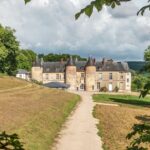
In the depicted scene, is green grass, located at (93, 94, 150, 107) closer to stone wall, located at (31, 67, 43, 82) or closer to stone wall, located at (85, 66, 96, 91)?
stone wall, located at (85, 66, 96, 91)

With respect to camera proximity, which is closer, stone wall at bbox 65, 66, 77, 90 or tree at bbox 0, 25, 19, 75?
tree at bbox 0, 25, 19, 75

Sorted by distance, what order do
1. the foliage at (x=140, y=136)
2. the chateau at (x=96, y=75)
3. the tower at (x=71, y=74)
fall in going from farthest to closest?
1. the tower at (x=71, y=74)
2. the chateau at (x=96, y=75)
3. the foliage at (x=140, y=136)

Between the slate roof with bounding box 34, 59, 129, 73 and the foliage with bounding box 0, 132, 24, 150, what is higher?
the slate roof with bounding box 34, 59, 129, 73

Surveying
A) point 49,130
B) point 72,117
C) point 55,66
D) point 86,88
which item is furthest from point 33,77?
point 49,130

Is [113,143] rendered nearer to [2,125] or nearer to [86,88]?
[2,125]

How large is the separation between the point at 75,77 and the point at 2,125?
92262 millimetres

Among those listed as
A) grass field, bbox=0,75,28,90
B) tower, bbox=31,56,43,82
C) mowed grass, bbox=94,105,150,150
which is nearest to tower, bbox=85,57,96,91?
tower, bbox=31,56,43,82

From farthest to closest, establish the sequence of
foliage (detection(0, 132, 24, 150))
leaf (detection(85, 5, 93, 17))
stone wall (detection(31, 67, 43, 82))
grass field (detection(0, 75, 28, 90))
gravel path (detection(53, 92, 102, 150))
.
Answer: stone wall (detection(31, 67, 43, 82)) → grass field (detection(0, 75, 28, 90)) → gravel path (detection(53, 92, 102, 150)) → foliage (detection(0, 132, 24, 150)) → leaf (detection(85, 5, 93, 17))

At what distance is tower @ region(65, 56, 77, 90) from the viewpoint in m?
123

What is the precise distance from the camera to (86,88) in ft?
408

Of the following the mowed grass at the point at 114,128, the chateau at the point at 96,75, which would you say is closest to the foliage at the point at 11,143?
the mowed grass at the point at 114,128

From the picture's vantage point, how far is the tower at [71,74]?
123 m

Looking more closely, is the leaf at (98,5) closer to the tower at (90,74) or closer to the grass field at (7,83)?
the grass field at (7,83)

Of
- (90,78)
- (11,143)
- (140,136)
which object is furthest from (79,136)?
(90,78)
